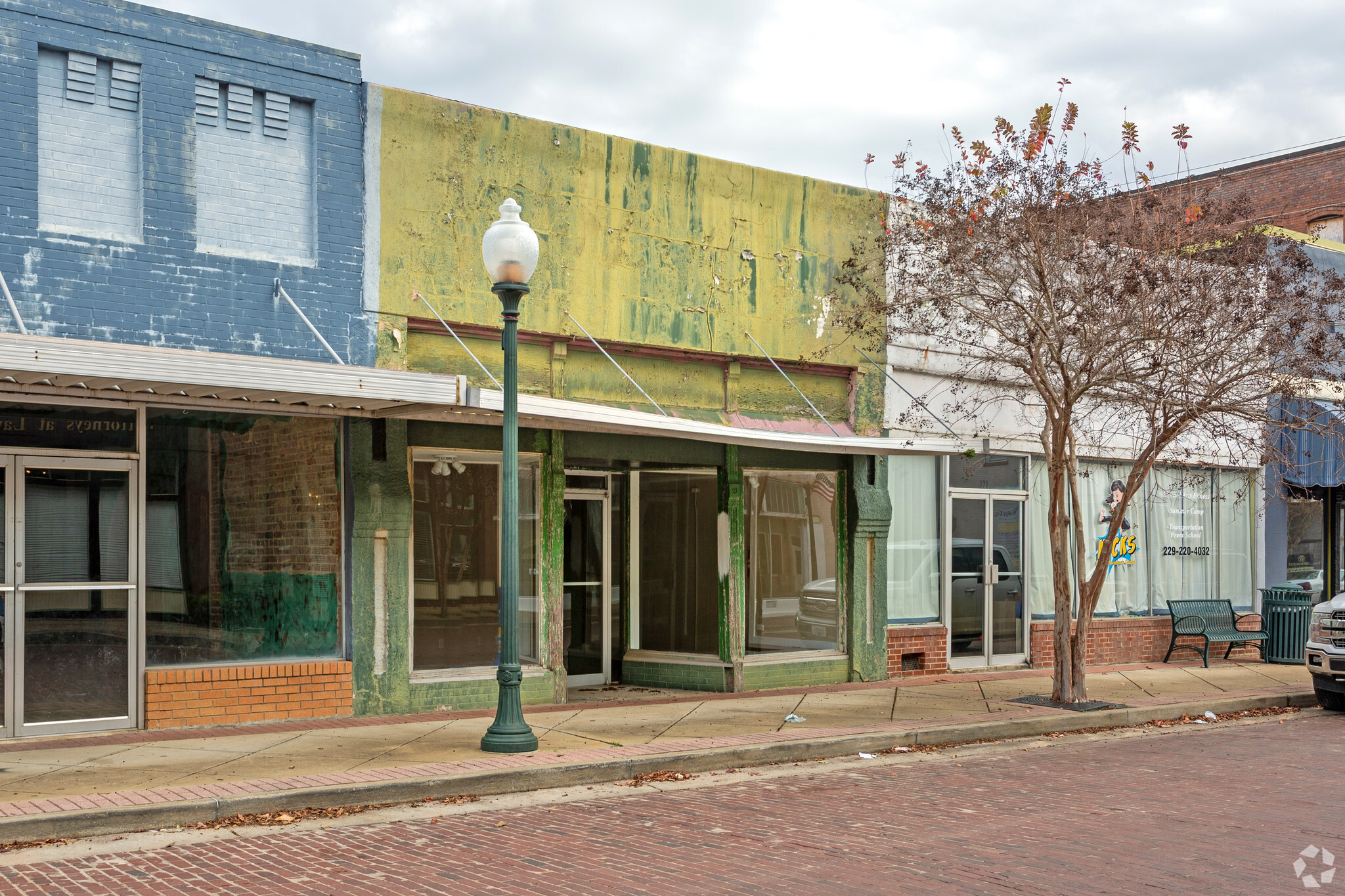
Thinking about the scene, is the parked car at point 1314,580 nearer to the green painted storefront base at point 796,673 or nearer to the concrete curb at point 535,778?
the concrete curb at point 535,778

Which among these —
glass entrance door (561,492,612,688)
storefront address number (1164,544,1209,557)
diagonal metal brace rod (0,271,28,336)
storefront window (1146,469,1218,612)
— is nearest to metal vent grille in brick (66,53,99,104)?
diagonal metal brace rod (0,271,28,336)

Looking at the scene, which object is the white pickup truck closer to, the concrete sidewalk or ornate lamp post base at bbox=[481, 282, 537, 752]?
the concrete sidewalk

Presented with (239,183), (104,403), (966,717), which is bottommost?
(966,717)

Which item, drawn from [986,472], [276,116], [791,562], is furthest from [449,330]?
[986,472]

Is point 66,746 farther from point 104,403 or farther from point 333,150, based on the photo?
point 333,150

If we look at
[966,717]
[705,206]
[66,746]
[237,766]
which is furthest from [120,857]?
[705,206]

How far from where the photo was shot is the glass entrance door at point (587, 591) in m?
14.4

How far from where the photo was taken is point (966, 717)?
472 inches

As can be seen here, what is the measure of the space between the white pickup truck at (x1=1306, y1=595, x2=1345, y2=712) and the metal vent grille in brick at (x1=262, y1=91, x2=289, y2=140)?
12.3 m

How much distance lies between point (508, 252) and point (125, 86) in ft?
12.6

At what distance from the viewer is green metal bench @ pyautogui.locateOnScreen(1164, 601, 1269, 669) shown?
1784 centimetres

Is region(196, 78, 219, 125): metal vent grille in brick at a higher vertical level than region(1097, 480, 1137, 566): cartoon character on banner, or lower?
higher

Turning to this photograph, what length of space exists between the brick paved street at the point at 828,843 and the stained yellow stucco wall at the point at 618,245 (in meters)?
5.32

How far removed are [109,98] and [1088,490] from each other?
44.8 feet
